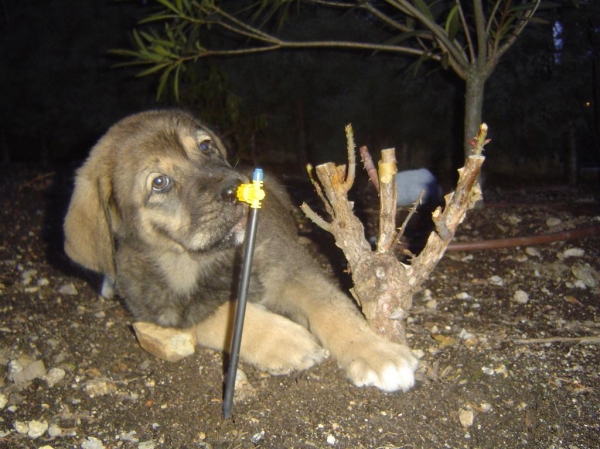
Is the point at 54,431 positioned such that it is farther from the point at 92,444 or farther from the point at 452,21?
the point at 452,21

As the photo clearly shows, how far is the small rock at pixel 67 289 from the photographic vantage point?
3.17 metres

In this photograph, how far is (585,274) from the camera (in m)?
2.74

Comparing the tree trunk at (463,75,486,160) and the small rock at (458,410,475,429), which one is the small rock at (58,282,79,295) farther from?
the tree trunk at (463,75,486,160)

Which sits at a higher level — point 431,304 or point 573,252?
point 573,252

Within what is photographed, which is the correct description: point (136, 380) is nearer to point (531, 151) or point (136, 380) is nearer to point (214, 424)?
point (214, 424)

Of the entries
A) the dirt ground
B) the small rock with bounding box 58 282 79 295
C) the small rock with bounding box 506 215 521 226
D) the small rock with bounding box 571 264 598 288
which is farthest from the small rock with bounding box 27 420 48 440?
the small rock with bounding box 506 215 521 226

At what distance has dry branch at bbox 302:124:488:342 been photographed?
184cm

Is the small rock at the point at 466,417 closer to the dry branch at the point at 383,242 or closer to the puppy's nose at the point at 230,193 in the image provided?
the dry branch at the point at 383,242

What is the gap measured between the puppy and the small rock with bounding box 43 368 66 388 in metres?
0.48

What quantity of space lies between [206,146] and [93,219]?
2.18 feet

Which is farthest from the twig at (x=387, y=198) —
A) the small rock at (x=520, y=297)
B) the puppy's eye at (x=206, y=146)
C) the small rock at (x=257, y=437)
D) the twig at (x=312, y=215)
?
the puppy's eye at (x=206, y=146)

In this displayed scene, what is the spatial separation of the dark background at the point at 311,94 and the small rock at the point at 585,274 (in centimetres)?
193

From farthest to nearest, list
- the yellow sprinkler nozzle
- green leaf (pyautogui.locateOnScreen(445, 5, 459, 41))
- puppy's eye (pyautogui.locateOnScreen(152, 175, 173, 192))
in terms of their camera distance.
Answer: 1. green leaf (pyautogui.locateOnScreen(445, 5, 459, 41))
2. puppy's eye (pyautogui.locateOnScreen(152, 175, 173, 192))
3. the yellow sprinkler nozzle

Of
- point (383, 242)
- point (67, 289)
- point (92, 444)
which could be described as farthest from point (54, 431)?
point (67, 289)
